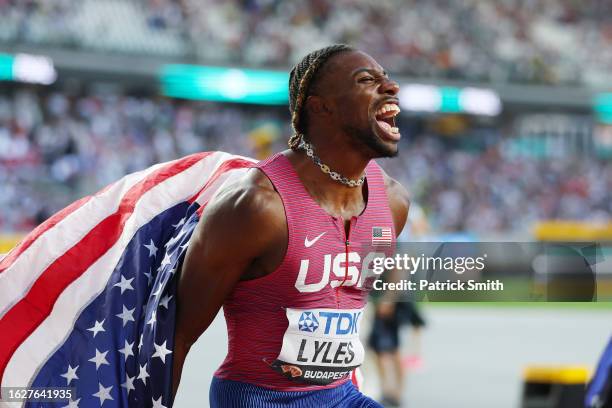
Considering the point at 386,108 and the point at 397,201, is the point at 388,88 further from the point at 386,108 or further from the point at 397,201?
the point at 397,201

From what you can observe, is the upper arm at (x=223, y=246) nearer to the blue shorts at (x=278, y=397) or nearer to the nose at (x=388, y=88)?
the blue shorts at (x=278, y=397)

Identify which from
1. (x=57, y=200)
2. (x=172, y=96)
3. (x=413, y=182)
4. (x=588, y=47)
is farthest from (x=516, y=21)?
(x=57, y=200)

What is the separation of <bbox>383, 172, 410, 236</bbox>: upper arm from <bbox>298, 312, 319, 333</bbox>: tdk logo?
0.58 metres

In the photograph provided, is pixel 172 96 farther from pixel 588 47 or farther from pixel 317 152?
pixel 317 152

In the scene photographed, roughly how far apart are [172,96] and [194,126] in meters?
1.07

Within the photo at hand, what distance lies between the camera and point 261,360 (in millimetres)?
3434

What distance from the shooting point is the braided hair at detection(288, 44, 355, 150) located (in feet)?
11.4

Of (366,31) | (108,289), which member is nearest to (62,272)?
(108,289)

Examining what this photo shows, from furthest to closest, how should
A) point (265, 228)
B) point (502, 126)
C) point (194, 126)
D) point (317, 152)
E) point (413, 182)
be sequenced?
point (502, 126) < point (413, 182) < point (194, 126) < point (317, 152) < point (265, 228)

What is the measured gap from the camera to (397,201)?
380 cm

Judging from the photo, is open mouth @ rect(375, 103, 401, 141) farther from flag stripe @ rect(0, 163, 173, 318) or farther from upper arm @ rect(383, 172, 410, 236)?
flag stripe @ rect(0, 163, 173, 318)

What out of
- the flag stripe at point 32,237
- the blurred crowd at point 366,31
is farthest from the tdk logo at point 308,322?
the blurred crowd at point 366,31

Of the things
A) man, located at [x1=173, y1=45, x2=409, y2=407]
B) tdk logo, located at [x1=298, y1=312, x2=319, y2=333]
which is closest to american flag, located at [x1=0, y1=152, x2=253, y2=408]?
man, located at [x1=173, y1=45, x2=409, y2=407]

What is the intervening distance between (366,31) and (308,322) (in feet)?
82.1
